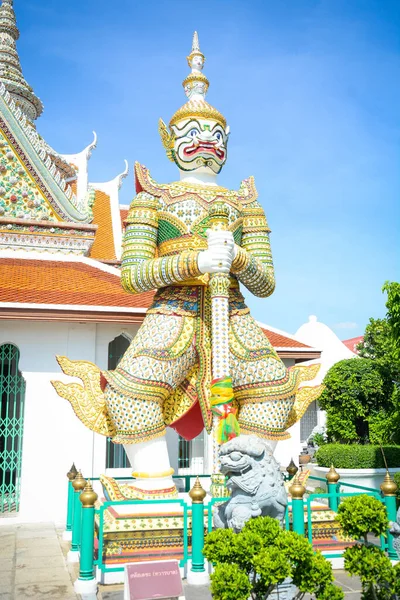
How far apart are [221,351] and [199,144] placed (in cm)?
208

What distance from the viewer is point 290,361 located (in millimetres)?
9242

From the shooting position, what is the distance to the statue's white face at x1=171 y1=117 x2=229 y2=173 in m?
5.66

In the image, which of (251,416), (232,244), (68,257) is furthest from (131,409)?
(68,257)

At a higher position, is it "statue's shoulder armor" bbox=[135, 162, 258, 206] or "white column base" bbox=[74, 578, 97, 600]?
"statue's shoulder armor" bbox=[135, 162, 258, 206]

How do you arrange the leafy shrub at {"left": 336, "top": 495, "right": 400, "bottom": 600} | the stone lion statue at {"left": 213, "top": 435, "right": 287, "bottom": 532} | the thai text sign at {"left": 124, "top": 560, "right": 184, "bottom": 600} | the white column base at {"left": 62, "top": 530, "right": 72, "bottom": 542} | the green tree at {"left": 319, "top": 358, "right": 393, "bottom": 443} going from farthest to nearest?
the green tree at {"left": 319, "top": 358, "right": 393, "bottom": 443} < the white column base at {"left": 62, "top": 530, "right": 72, "bottom": 542} < the stone lion statue at {"left": 213, "top": 435, "right": 287, "bottom": 532} < the thai text sign at {"left": 124, "top": 560, "right": 184, "bottom": 600} < the leafy shrub at {"left": 336, "top": 495, "right": 400, "bottom": 600}

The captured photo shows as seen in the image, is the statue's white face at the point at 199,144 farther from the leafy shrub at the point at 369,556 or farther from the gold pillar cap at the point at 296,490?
the leafy shrub at the point at 369,556

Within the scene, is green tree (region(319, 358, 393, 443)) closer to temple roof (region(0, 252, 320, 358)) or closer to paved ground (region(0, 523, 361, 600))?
temple roof (region(0, 252, 320, 358))

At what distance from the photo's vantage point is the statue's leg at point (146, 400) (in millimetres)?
4914

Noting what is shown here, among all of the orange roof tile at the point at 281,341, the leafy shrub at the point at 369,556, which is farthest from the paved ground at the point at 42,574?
the orange roof tile at the point at 281,341

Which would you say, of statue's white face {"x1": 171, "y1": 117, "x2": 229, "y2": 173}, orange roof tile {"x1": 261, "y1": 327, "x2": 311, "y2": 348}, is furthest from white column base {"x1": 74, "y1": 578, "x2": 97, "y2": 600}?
orange roof tile {"x1": 261, "y1": 327, "x2": 311, "y2": 348}

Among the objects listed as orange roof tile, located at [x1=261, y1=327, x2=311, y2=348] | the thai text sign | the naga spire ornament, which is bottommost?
the thai text sign

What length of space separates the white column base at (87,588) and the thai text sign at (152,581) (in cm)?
63

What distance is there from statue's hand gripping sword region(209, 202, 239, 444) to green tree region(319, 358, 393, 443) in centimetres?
659

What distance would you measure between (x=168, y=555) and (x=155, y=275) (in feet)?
7.53
